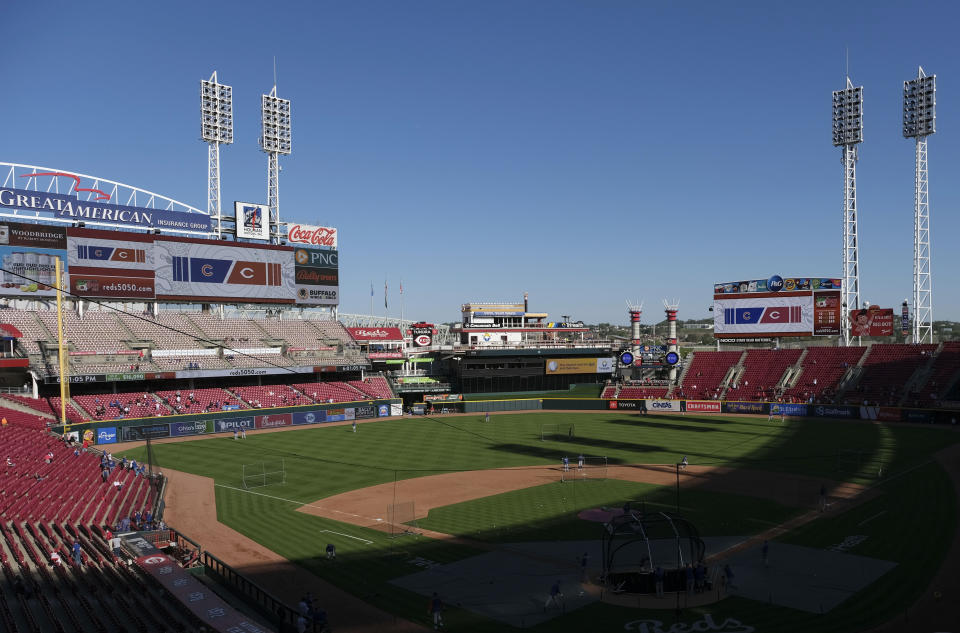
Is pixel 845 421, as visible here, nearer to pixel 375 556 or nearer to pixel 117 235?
pixel 375 556

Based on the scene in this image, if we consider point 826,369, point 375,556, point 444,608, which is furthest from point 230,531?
point 826,369

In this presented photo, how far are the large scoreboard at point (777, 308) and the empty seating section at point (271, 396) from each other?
160 feet

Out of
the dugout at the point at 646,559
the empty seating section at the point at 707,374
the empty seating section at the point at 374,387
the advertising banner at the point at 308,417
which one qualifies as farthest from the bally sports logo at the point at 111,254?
the dugout at the point at 646,559

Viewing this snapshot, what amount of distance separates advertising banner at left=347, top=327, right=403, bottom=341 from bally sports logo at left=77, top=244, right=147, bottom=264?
2758 centimetres

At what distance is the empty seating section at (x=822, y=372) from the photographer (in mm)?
68262

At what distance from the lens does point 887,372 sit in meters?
66.4

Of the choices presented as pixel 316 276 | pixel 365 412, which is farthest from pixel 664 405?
pixel 316 276

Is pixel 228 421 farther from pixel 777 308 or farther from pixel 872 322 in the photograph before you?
pixel 872 322

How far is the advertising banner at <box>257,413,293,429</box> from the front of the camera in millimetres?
65938

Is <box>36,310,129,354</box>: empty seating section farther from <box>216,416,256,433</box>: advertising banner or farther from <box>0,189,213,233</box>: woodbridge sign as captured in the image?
<box>216,416,256,433</box>: advertising banner

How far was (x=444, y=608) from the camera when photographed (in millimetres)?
21422

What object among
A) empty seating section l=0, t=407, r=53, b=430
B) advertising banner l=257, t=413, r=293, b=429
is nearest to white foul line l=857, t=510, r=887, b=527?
empty seating section l=0, t=407, r=53, b=430

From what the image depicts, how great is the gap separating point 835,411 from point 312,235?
6133 cm

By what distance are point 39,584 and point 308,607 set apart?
7.56 meters
